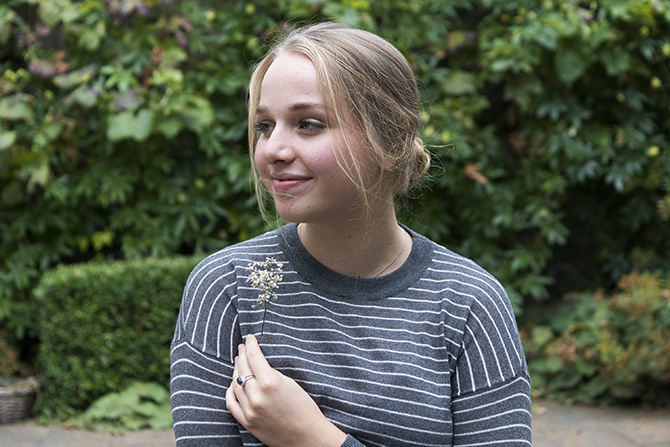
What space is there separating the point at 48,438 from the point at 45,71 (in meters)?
2.13

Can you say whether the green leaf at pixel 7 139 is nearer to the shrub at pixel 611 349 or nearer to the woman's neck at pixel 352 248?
the woman's neck at pixel 352 248

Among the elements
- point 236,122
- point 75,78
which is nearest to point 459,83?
point 236,122

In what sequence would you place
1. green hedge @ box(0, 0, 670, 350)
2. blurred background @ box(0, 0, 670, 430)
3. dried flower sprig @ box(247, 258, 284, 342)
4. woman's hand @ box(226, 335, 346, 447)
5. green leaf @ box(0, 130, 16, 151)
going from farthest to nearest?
green hedge @ box(0, 0, 670, 350), green leaf @ box(0, 130, 16, 151), blurred background @ box(0, 0, 670, 430), dried flower sprig @ box(247, 258, 284, 342), woman's hand @ box(226, 335, 346, 447)

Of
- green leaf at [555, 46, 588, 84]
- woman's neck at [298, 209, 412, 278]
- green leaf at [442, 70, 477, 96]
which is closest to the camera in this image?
woman's neck at [298, 209, 412, 278]

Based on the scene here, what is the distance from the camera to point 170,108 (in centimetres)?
389

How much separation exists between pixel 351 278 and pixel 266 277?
181 millimetres

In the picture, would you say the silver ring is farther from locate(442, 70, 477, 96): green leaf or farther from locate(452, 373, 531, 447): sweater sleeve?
locate(442, 70, 477, 96): green leaf

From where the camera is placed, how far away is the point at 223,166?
4.05 meters

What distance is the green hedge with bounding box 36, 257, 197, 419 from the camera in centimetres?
364

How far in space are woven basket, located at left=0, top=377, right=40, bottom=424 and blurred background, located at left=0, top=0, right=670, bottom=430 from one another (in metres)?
0.07

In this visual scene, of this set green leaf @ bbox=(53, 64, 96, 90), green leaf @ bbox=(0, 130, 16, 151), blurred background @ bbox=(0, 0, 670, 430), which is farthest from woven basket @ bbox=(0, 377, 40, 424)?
green leaf @ bbox=(53, 64, 96, 90)

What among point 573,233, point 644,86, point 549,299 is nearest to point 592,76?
point 644,86

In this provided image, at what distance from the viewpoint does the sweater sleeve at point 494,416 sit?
124 centimetres

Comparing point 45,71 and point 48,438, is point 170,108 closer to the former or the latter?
point 45,71
